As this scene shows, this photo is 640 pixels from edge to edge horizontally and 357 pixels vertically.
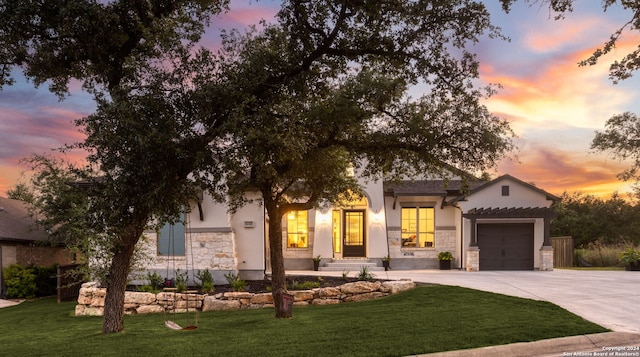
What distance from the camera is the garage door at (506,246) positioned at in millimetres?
23688

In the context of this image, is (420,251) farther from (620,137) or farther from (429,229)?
(620,137)

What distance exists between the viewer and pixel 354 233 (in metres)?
25.1

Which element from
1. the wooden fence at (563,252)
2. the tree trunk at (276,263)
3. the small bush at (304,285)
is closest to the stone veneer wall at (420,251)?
the wooden fence at (563,252)

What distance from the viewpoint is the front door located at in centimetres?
2495

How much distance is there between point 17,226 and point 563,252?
27.4 meters

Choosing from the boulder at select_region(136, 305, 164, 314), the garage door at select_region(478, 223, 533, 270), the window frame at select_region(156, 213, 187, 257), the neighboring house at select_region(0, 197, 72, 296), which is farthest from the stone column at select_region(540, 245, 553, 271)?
the neighboring house at select_region(0, 197, 72, 296)

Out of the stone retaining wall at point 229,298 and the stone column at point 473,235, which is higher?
the stone column at point 473,235

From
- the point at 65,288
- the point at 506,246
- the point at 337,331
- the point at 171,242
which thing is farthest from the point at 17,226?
the point at 506,246

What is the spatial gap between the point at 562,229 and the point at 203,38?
34.4m

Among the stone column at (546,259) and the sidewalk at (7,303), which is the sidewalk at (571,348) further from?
the sidewalk at (7,303)

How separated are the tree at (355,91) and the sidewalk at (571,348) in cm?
389

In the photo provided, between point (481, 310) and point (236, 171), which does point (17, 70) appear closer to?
point (236, 171)

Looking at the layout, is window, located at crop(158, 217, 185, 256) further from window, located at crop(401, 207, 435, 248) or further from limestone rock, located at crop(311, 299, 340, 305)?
window, located at crop(401, 207, 435, 248)

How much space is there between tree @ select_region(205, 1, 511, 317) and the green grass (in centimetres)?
308
